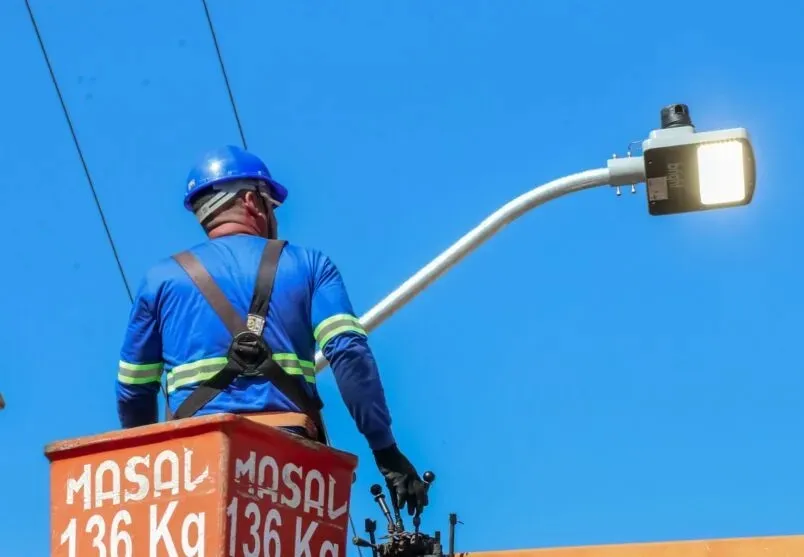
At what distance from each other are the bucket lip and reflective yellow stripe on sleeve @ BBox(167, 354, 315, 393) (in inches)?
15.5

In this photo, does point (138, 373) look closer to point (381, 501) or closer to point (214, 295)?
point (214, 295)

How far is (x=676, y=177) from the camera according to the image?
9.75m

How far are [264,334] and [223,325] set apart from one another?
150 millimetres

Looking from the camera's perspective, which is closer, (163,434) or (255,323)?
(163,434)

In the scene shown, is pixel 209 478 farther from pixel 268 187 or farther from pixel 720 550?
pixel 720 550

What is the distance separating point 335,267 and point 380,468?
30.7 inches

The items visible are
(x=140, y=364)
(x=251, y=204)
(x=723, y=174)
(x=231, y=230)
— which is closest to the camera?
(x=140, y=364)

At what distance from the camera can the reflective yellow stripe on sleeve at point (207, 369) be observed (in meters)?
6.40

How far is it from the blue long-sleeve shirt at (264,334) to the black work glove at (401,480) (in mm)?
55

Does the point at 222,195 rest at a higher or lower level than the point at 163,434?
higher

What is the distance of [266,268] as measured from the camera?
21.5ft

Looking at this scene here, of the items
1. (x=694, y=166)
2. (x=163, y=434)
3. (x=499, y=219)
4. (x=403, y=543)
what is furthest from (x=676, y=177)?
(x=163, y=434)

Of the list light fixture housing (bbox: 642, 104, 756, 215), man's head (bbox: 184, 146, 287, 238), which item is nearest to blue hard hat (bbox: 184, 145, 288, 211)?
man's head (bbox: 184, 146, 287, 238)

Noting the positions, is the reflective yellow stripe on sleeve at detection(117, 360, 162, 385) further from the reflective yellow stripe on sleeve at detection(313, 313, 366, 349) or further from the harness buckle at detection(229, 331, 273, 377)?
the reflective yellow stripe on sleeve at detection(313, 313, 366, 349)
